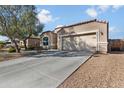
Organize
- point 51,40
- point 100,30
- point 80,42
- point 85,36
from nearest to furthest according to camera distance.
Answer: point 100,30, point 85,36, point 80,42, point 51,40

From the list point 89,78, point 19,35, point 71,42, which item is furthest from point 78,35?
point 89,78

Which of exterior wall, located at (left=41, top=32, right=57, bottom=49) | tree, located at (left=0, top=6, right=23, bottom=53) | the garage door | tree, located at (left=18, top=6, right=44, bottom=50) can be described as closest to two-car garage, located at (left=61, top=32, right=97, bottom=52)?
the garage door

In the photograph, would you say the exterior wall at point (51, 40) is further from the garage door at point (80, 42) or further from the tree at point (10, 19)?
the tree at point (10, 19)

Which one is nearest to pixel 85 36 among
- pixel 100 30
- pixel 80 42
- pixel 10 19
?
pixel 80 42

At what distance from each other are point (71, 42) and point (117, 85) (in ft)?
55.4

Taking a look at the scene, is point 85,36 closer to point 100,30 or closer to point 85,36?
point 85,36

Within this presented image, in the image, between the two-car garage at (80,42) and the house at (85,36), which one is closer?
the house at (85,36)

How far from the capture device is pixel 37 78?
Answer: 27.4 ft

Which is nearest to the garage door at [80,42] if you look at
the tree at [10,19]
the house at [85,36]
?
the house at [85,36]

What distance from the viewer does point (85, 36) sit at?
21859 mm

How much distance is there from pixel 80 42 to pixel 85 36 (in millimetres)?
1088

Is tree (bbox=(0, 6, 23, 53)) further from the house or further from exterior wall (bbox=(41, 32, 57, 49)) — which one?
exterior wall (bbox=(41, 32, 57, 49))

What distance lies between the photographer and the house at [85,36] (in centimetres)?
1998

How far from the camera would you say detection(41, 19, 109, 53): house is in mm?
19984
